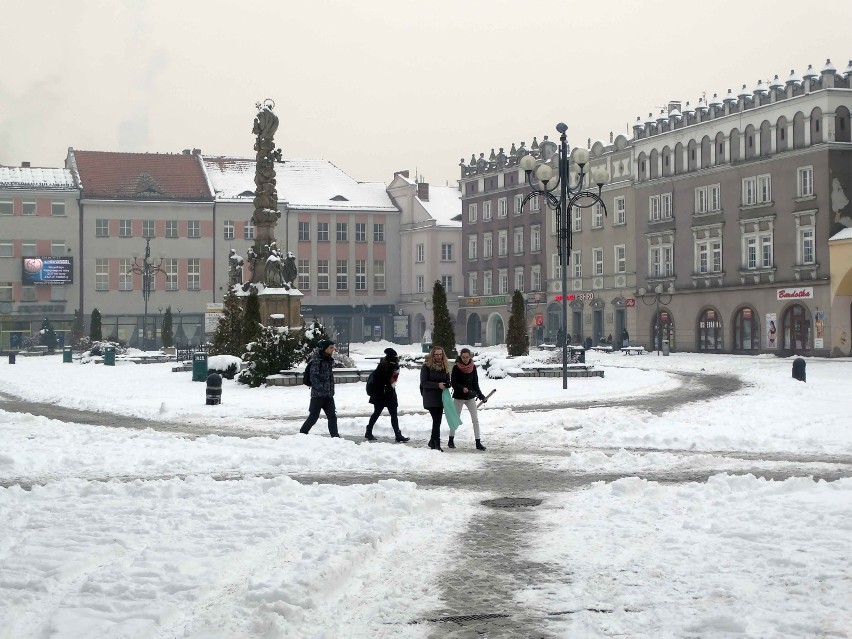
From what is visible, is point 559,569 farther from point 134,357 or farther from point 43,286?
point 43,286

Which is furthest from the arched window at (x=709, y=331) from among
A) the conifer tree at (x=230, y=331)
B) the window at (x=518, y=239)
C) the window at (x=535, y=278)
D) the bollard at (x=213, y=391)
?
the bollard at (x=213, y=391)

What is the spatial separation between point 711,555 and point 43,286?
8183cm

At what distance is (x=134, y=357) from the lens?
57719mm

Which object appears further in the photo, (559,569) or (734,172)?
(734,172)

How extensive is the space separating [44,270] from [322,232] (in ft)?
70.5

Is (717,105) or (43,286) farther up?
(717,105)

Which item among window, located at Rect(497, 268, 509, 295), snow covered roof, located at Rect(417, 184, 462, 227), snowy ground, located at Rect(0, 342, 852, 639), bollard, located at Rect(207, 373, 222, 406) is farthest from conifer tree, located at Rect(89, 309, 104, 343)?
snowy ground, located at Rect(0, 342, 852, 639)

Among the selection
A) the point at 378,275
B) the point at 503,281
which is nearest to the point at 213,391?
the point at 503,281

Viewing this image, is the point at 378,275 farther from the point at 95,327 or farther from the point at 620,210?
the point at 95,327

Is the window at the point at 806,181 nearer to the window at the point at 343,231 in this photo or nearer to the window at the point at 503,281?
the window at the point at 503,281

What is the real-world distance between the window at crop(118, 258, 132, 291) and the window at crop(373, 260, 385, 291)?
1971cm

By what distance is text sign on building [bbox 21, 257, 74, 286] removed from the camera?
84.6 m

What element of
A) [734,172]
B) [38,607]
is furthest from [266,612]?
[734,172]

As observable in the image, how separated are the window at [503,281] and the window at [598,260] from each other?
448 inches
